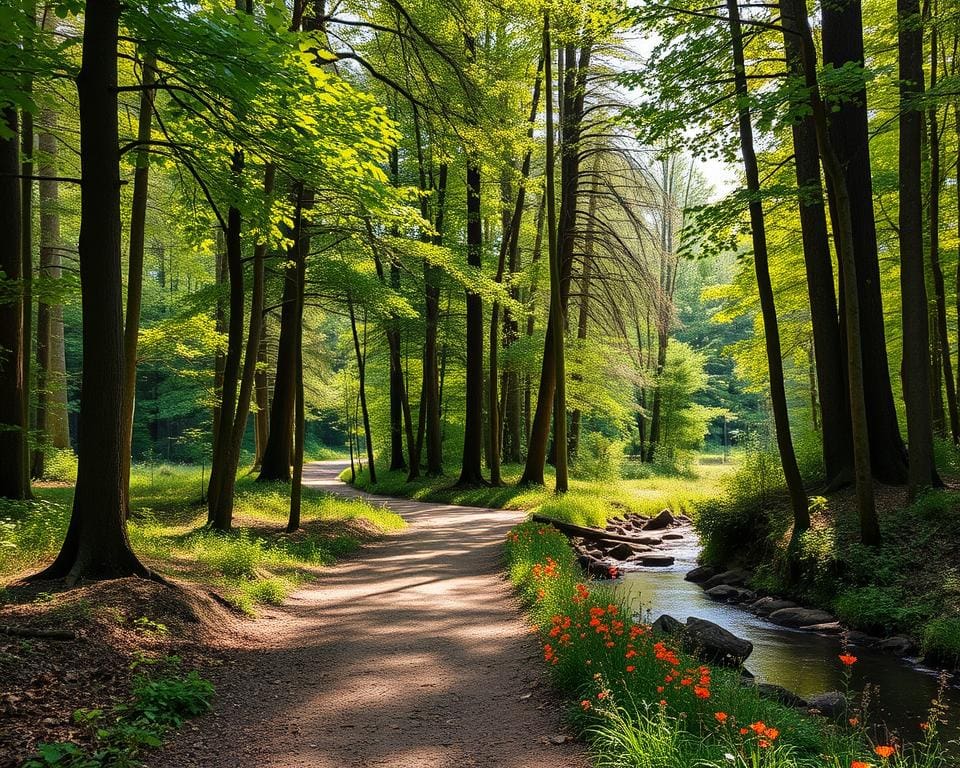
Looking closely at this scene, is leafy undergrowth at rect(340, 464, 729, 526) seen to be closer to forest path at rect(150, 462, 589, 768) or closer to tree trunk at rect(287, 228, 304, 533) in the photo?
tree trunk at rect(287, 228, 304, 533)

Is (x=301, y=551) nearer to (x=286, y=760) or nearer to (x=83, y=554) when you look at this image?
(x=83, y=554)

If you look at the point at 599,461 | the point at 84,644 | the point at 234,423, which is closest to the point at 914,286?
the point at 234,423

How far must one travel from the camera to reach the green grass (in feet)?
24.0

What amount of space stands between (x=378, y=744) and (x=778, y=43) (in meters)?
13.6

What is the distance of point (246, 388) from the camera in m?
9.71

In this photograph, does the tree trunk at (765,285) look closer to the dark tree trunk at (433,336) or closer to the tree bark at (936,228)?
the tree bark at (936,228)

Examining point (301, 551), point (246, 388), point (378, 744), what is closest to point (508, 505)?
point (301, 551)

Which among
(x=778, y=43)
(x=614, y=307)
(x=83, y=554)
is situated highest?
(x=778, y=43)

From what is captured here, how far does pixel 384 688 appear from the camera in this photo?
4.88 m

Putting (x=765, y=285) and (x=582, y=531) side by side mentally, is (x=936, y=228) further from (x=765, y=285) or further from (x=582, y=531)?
(x=582, y=531)

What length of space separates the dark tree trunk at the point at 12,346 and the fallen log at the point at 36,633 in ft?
19.3

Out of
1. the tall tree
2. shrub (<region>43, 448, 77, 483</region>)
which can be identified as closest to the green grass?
shrub (<region>43, 448, 77, 483</region>)

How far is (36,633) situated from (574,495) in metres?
12.6

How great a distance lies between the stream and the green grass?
4.87 metres
